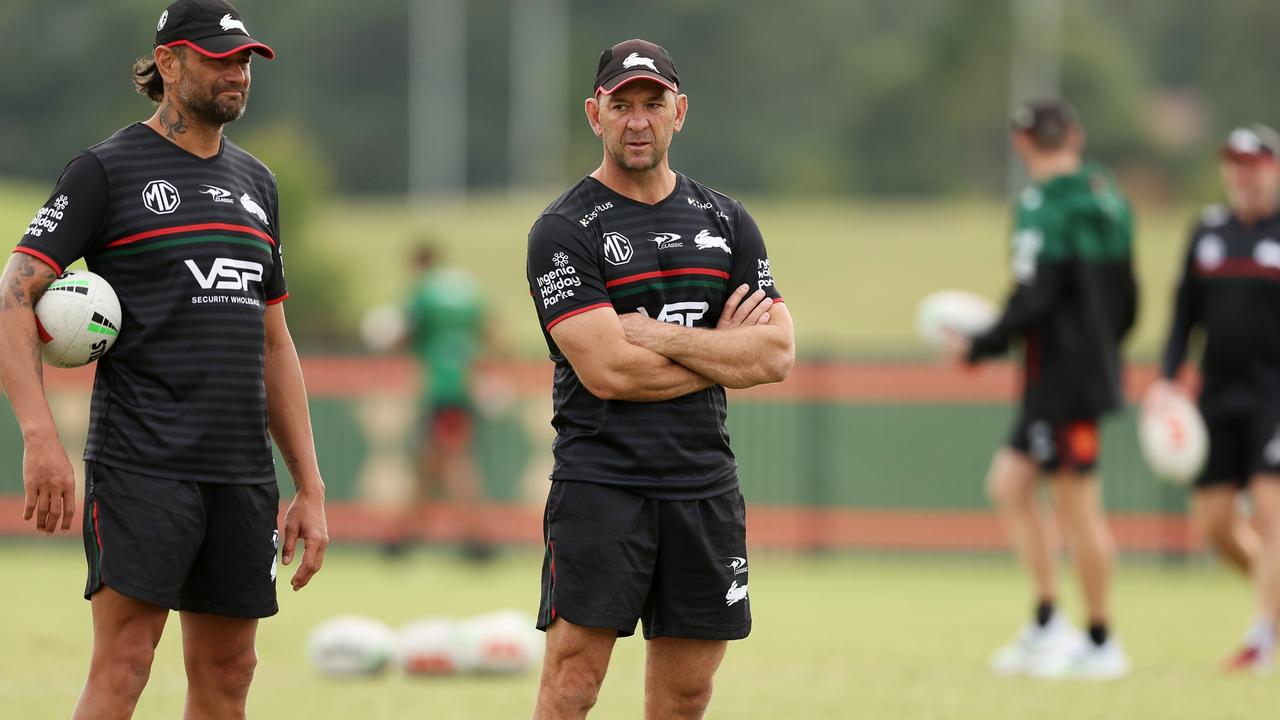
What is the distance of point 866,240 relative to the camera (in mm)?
47469

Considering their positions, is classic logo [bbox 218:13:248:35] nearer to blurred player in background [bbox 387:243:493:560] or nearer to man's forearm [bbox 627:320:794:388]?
man's forearm [bbox 627:320:794:388]

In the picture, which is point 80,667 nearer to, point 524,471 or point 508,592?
point 508,592

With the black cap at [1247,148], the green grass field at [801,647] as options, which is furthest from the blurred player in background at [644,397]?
the black cap at [1247,148]

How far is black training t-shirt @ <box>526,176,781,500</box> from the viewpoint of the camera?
5.44 metres

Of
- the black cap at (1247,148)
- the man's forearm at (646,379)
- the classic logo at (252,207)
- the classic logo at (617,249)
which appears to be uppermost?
the black cap at (1247,148)

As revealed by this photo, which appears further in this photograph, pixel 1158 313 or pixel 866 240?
pixel 866 240

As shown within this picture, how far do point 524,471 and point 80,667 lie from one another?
807 cm

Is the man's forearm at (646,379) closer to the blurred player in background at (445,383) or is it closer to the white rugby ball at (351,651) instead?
the white rugby ball at (351,651)

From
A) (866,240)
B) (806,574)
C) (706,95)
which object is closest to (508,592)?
(806,574)

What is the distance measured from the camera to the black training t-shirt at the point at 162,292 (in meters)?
5.23

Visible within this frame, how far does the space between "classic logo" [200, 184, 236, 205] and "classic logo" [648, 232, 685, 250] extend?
1.24 metres

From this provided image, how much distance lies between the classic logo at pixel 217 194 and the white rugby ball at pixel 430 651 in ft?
12.5

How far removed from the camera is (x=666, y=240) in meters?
5.50

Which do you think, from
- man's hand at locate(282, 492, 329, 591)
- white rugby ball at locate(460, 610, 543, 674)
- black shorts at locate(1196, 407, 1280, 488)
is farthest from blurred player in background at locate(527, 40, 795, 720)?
black shorts at locate(1196, 407, 1280, 488)
